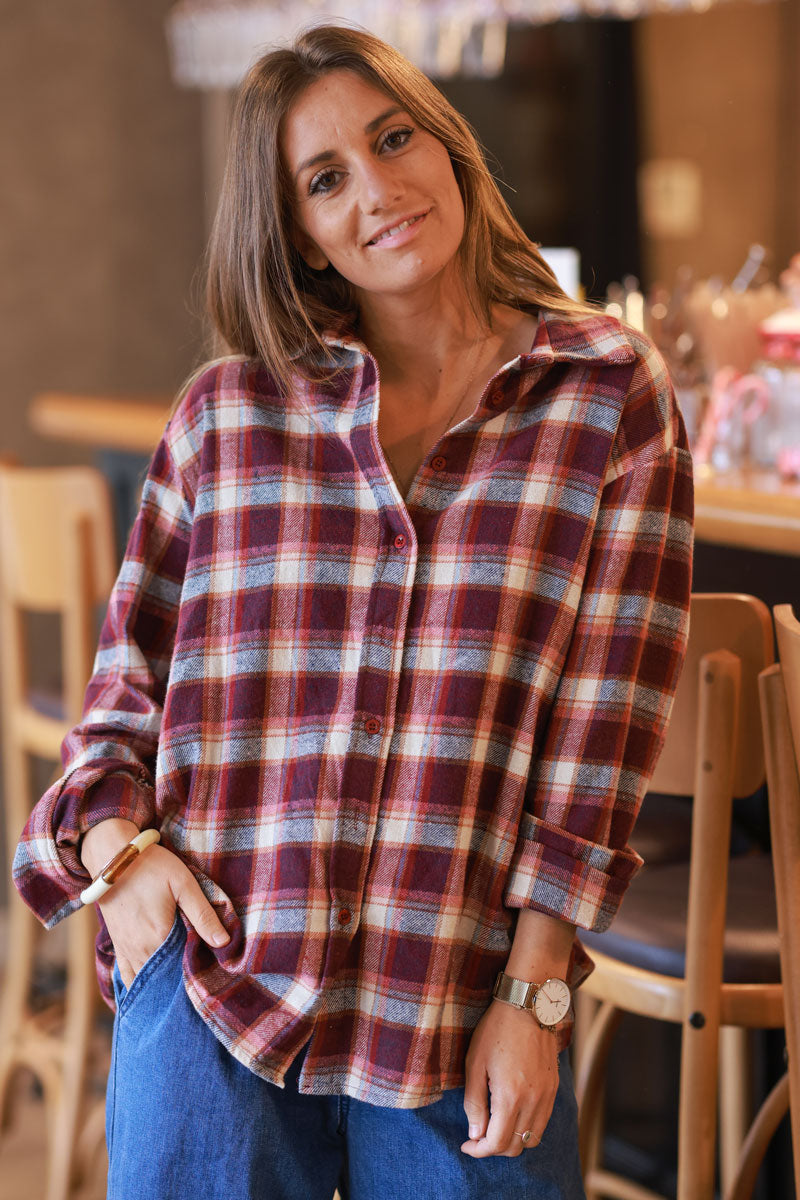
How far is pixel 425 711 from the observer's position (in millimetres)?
1076

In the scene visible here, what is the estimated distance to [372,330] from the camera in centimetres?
122

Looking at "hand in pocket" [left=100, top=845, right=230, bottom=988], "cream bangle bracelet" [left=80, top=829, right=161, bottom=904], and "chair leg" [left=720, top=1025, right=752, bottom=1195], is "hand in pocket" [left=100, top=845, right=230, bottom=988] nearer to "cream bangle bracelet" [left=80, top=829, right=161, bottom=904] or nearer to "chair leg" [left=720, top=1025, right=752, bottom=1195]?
"cream bangle bracelet" [left=80, top=829, right=161, bottom=904]

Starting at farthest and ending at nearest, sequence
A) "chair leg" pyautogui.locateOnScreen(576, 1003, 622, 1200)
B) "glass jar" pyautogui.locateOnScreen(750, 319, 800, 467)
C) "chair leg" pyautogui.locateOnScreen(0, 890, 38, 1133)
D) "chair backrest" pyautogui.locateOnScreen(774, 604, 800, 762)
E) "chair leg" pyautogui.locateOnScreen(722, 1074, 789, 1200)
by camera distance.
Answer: "chair leg" pyautogui.locateOnScreen(0, 890, 38, 1133) → "glass jar" pyautogui.locateOnScreen(750, 319, 800, 467) → "chair leg" pyautogui.locateOnScreen(576, 1003, 622, 1200) → "chair leg" pyautogui.locateOnScreen(722, 1074, 789, 1200) → "chair backrest" pyautogui.locateOnScreen(774, 604, 800, 762)

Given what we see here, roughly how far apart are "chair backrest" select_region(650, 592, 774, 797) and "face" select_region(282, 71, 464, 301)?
0.40 m

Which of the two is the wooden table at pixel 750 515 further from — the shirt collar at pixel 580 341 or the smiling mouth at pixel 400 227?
the smiling mouth at pixel 400 227

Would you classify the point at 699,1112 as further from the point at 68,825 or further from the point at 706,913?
the point at 68,825

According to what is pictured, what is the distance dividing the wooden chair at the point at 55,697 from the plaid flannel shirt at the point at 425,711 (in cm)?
94

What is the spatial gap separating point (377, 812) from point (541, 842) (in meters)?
0.13

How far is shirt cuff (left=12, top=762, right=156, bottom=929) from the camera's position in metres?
1.15

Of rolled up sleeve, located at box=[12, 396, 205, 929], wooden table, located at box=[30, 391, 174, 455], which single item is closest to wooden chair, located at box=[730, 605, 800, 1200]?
rolled up sleeve, located at box=[12, 396, 205, 929]

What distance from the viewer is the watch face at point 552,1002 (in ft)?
3.48

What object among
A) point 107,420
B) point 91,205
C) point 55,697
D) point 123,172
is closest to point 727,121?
point 123,172

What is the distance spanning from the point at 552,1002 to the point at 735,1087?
0.64m

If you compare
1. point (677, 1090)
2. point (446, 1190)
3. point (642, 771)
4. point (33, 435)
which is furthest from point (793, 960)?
point (33, 435)
